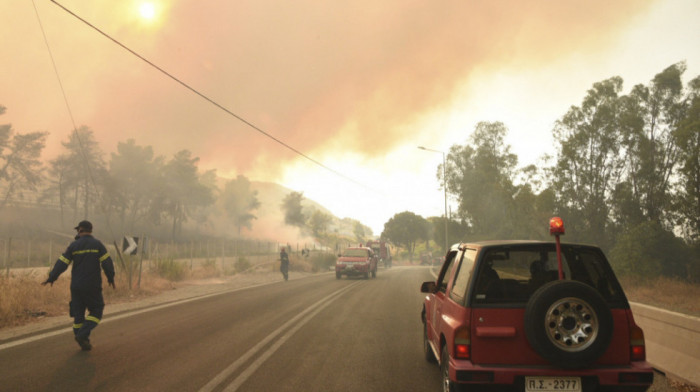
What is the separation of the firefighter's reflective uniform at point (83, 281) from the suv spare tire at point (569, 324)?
6.56 metres

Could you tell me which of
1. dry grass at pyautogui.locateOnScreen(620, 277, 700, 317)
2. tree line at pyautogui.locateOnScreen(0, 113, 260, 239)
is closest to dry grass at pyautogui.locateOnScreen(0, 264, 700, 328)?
dry grass at pyautogui.locateOnScreen(620, 277, 700, 317)

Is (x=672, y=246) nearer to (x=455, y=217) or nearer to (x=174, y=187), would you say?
(x=455, y=217)

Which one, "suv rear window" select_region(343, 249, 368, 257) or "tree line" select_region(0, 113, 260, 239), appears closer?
"suv rear window" select_region(343, 249, 368, 257)

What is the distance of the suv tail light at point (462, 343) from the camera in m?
3.70

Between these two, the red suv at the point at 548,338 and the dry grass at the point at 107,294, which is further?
the dry grass at the point at 107,294

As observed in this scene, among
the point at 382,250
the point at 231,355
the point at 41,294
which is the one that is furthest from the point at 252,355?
the point at 382,250

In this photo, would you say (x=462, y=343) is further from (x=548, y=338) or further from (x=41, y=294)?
(x=41, y=294)

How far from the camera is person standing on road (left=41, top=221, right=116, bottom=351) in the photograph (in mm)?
7156

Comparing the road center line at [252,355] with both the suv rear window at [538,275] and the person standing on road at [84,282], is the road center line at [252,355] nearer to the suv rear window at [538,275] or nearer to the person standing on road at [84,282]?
the person standing on road at [84,282]

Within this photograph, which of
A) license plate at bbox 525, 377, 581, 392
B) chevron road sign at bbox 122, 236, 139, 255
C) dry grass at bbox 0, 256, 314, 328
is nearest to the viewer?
license plate at bbox 525, 377, 581, 392

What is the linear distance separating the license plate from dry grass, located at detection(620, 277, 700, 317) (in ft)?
41.6

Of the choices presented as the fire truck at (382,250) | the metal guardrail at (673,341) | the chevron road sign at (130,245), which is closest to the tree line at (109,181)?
the fire truck at (382,250)

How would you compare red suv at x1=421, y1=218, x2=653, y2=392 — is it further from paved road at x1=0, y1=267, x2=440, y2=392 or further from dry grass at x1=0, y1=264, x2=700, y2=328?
dry grass at x1=0, y1=264, x2=700, y2=328

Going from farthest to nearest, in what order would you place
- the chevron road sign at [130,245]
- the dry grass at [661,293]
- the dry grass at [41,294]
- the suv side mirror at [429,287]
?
the chevron road sign at [130,245] < the dry grass at [661,293] < the dry grass at [41,294] < the suv side mirror at [429,287]
